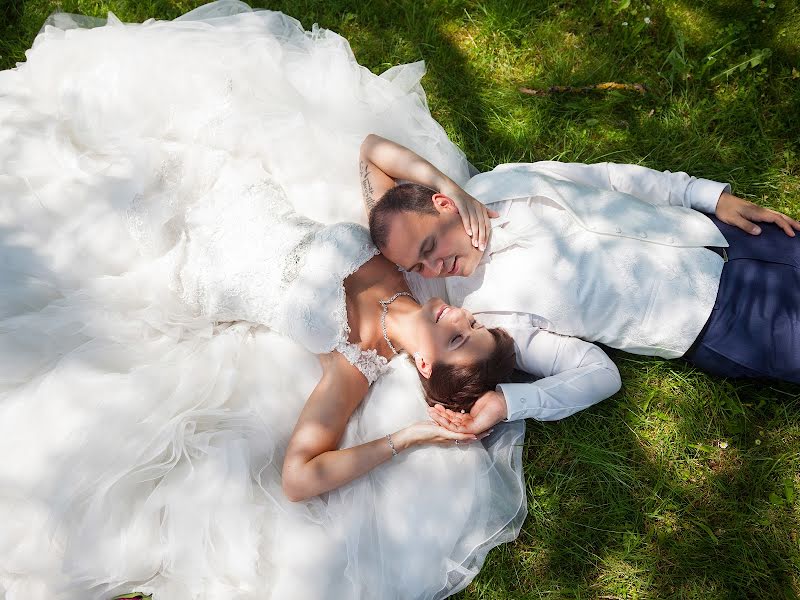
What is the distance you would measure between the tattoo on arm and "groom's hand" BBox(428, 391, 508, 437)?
1.37m

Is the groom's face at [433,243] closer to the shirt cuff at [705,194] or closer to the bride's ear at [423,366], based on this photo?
the bride's ear at [423,366]

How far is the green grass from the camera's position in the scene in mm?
3775

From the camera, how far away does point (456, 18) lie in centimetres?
513

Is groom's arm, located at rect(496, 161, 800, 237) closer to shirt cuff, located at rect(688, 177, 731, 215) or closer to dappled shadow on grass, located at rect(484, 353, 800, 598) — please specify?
shirt cuff, located at rect(688, 177, 731, 215)

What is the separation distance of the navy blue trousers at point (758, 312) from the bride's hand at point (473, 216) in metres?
1.39

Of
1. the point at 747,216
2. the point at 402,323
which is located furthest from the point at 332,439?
the point at 747,216

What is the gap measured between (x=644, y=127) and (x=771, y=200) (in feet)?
3.28

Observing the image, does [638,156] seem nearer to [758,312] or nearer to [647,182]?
[647,182]

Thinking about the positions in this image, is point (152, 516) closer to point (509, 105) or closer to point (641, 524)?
point (641, 524)

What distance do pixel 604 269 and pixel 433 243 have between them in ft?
3.25

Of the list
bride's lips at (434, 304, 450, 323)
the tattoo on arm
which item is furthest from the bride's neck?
the tattoo on arm

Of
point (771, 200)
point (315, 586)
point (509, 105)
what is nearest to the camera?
point (315, 586)

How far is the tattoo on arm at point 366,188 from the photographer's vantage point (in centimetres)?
411

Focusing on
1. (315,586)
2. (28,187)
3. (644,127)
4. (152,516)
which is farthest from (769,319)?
(28,187)
